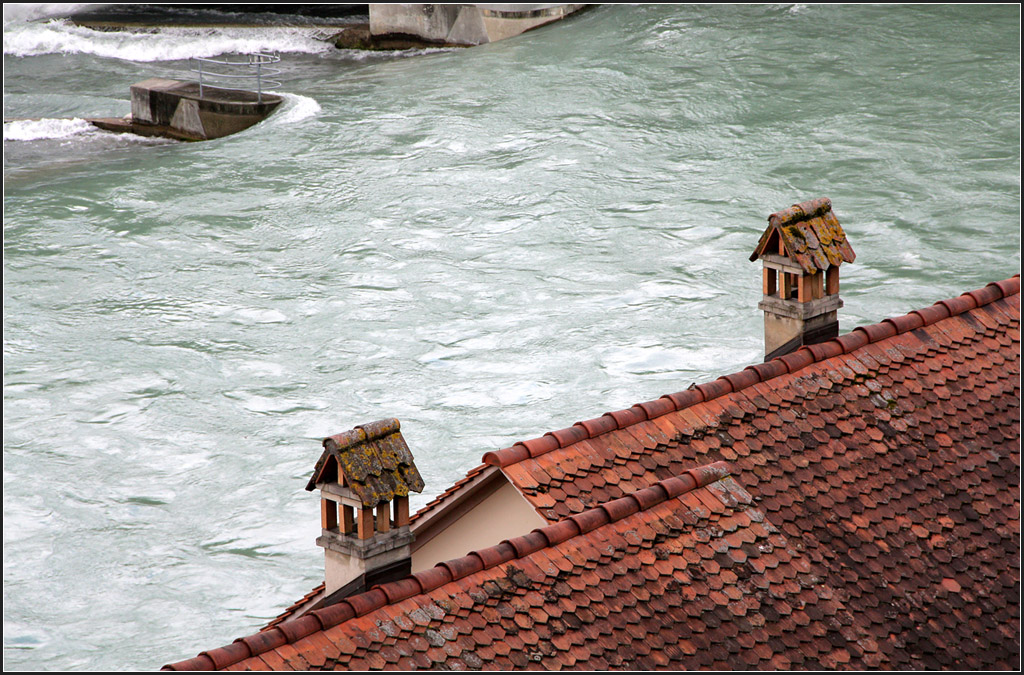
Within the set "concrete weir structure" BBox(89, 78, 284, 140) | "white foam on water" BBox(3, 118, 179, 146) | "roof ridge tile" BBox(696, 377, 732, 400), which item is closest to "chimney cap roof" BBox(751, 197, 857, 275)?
"roof ridge tile" BBox(696, 377, 732, 400)

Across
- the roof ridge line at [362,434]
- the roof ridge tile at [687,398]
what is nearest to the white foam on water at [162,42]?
the roof ridge tile at [687,398]

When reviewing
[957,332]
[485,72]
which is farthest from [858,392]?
[485,72]

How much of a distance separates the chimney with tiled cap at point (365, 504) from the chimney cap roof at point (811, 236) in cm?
465

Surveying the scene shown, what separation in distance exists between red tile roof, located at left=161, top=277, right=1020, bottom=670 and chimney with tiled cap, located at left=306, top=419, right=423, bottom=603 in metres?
0.60

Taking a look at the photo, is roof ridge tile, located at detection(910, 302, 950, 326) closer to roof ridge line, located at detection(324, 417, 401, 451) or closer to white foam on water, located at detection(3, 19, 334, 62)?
roof ridge line, located at detection(324, 417, 401, 451)

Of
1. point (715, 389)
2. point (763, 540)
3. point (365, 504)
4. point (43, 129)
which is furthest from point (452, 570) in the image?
point (43, 129)

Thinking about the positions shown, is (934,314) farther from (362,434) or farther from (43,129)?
(43,129)

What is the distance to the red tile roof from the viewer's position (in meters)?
8.92

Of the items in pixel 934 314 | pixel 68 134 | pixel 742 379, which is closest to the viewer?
pixel 742 379

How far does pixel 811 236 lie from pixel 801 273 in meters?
0.40

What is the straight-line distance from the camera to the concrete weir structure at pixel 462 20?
47.7m

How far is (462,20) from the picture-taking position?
4791 centimetres

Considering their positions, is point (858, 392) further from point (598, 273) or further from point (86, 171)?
point (86, 171)

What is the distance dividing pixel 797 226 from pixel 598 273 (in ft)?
60.9
